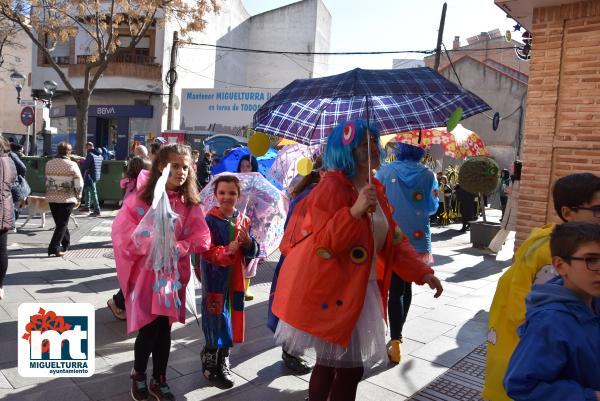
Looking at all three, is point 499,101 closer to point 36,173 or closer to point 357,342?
point 36,173

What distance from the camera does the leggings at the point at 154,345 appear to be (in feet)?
9.98

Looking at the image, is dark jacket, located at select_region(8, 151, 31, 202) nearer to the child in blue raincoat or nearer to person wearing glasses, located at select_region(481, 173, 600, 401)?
the child in blue raincoat

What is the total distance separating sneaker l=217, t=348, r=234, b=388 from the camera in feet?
11.4

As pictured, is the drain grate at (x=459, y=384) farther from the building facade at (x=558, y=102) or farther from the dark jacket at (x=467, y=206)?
the dark jacket at (x=467, y=206)

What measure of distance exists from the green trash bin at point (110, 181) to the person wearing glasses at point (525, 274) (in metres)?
12.6

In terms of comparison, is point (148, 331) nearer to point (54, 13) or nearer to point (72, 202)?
point (72, 202)

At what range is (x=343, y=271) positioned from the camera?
234 centimetres

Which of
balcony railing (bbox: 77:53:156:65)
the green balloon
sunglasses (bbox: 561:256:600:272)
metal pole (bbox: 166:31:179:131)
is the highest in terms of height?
balcony railing (bbox: 77:53:156:65)

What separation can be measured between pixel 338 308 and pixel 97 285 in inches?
175

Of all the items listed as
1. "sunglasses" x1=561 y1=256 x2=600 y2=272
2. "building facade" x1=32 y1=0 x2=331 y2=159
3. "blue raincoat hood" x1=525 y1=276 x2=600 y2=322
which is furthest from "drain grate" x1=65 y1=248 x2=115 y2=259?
"building facade" x1=32 y1=0 x2=331 y2=159

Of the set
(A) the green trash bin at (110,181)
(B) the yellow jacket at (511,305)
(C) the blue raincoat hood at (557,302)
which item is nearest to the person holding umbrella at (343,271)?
(B) the yellow jacket at (511,305)

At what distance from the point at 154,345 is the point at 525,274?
7.26 ft

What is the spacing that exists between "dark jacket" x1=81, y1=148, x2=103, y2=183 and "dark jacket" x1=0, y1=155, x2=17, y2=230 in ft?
22.4

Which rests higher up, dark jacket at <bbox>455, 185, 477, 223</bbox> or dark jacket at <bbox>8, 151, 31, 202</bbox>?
dark jacket at <bbox>8, 151, 31, 202</bbox>
